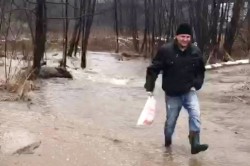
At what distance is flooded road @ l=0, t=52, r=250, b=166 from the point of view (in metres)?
7.64

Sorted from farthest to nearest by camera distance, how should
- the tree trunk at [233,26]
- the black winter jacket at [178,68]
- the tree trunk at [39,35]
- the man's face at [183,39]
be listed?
the tree trunk at [233,26] < the tree trunk at [39,35] < the black winter jacket at [178,68] < the man's face at [183,39]

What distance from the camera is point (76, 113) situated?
37.3 feet

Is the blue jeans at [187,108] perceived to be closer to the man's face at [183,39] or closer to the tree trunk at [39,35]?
the man's face at [183,39]

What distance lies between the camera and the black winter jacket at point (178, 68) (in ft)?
25.1

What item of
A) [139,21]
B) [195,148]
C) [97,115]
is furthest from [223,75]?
[139,21]

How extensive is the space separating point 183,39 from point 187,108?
3.42 feet

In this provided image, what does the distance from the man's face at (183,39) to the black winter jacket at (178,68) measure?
0.33 ft

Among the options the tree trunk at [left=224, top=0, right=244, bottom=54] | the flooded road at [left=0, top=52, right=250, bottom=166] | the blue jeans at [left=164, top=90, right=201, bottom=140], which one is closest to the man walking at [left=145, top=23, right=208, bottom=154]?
the blue jeans at [left=164, top=90, right=201, bottom=140]

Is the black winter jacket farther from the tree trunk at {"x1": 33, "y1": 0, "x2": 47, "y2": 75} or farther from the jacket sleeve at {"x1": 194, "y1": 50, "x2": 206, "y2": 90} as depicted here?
the tree trunk at {"x1": 33, "y1": 0, "x2": 47, "y2": 75}

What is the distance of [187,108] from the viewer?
25.7 ft

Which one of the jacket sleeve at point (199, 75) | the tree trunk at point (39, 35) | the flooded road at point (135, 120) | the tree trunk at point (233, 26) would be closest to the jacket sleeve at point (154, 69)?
the jacket sleeve at point (199, 75)

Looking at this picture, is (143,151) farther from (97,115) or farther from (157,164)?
(97,115)

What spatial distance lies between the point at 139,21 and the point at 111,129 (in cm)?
6354

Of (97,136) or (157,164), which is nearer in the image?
(157,164)
